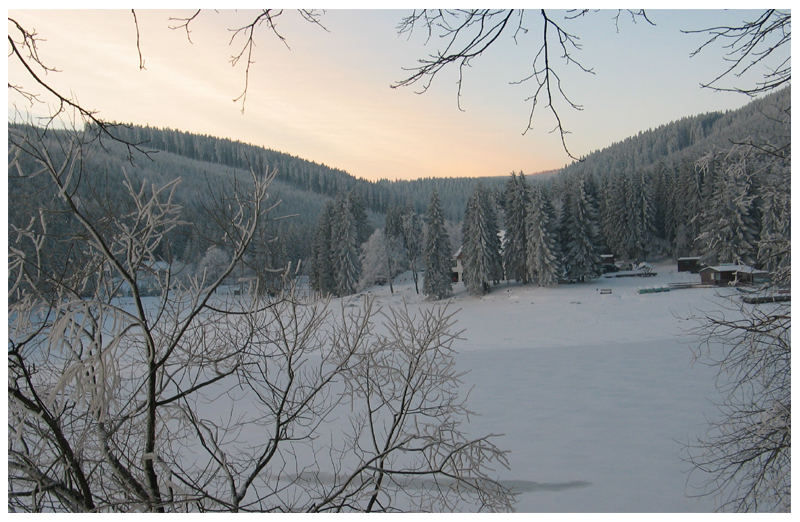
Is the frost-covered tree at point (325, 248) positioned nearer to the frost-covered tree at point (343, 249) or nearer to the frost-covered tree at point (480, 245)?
the frost-covered tree at point (343, 249)

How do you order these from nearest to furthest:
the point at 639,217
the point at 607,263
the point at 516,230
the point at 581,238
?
the point at 581,238, the point at 516,230, the point at 639,217, the point at 607,263

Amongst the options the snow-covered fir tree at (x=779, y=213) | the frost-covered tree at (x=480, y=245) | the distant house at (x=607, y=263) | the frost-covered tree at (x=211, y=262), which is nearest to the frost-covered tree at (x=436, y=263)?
the frost-covered tree at (x=480, y=245)

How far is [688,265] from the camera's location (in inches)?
1297

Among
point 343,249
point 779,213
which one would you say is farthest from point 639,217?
point 779,213

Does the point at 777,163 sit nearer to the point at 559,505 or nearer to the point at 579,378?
the point at 559,505

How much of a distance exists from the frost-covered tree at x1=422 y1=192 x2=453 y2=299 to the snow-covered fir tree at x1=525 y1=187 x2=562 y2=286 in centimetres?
547

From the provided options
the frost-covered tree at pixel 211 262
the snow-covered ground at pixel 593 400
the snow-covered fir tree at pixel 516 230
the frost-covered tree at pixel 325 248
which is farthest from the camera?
the frost-covered tree at pixel 325 248

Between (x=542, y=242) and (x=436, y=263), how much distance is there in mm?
6986

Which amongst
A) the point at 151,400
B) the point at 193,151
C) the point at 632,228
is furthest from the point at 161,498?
the point at 193,151

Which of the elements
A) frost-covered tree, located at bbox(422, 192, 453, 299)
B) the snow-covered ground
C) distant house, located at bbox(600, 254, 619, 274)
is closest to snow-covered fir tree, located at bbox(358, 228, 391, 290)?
frost-covered tree, located at bbox(422, 192, 453, 299)

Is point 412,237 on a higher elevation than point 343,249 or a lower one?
higher

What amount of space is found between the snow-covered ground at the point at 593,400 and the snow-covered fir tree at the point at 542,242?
5.24 meters

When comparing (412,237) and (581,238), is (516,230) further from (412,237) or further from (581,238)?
(412,237)

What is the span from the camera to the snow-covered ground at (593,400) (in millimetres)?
8266
